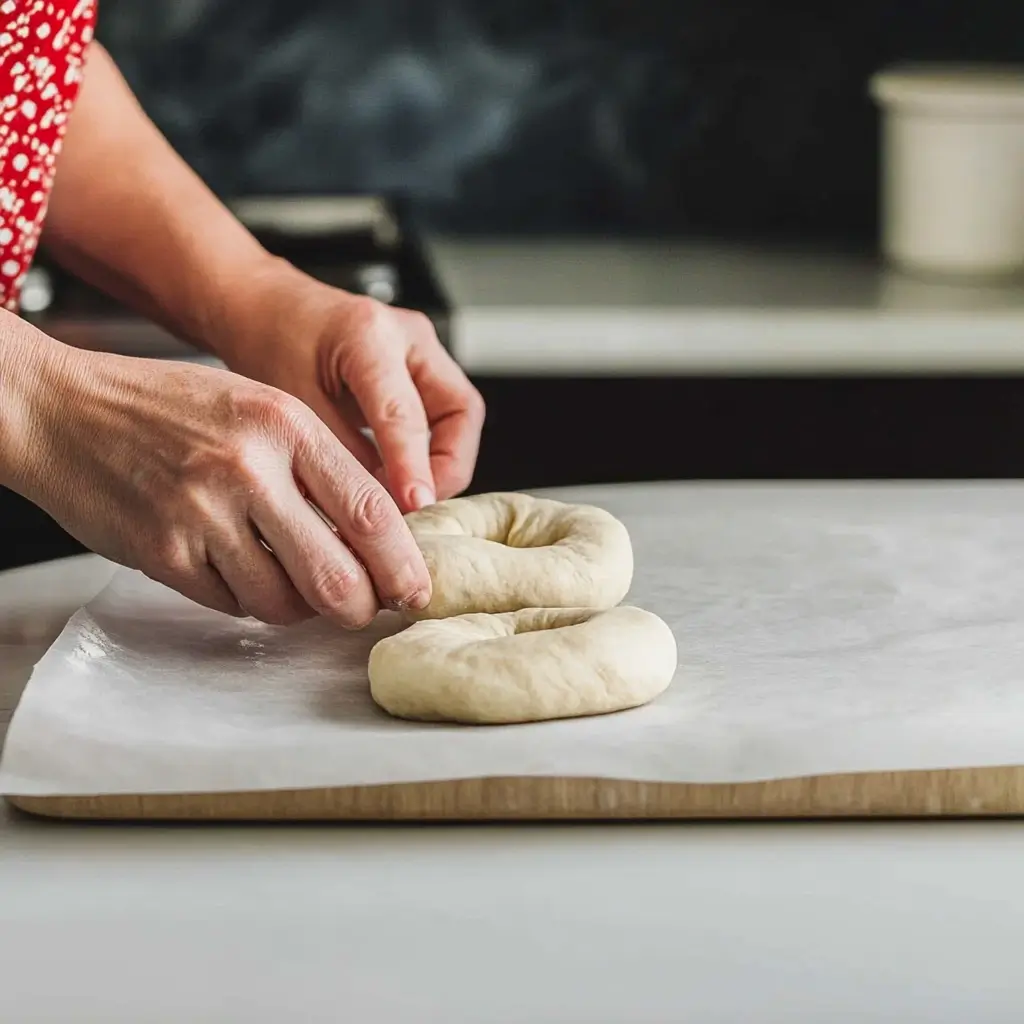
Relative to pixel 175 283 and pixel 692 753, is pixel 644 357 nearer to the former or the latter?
pixel 175 283

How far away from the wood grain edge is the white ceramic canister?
1.48 metres

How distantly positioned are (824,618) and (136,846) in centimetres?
42

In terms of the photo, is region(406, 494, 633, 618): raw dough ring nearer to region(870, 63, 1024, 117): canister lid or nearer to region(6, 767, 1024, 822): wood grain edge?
region(6, 767, 1024, 822): wood grain edge

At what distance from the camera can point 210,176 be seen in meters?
2.42

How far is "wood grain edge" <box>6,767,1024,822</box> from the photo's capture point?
0.71 metres

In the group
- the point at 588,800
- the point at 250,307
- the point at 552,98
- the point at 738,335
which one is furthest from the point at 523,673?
the point at 552,98

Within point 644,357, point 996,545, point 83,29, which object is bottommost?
point 644,357

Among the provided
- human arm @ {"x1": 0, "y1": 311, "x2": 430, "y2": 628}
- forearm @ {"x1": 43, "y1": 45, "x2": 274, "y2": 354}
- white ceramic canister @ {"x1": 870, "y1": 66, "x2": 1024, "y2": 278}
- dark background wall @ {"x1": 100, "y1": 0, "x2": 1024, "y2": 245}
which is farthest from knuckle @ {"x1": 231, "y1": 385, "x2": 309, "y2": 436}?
dark background wall @ {"x1": 100, "y1": 0, "x2": 1024, "y2": 245}

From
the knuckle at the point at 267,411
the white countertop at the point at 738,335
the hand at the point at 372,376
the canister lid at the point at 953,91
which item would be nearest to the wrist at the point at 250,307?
the hand at the point at 372,376

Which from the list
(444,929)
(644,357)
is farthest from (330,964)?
(644,357)

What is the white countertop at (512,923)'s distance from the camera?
0.58 m

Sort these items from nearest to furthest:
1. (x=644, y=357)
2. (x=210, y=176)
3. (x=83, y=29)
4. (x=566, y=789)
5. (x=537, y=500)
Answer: (x=566, y=789) → (x=537, y=500) → (x=83, y=29) → (x=644, y=357) → (x=210, y=176)

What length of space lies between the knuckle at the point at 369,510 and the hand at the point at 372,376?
21cm

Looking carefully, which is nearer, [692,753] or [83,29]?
[692,753]
